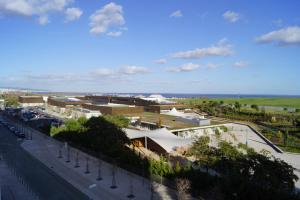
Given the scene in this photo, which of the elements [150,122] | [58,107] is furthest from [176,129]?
[58,107]

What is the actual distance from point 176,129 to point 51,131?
18192 millimetres

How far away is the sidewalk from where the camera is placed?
23984mm

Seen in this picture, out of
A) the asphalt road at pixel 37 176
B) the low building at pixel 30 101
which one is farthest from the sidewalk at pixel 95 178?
the low building at pixel 30 101

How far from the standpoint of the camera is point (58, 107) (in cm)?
9556

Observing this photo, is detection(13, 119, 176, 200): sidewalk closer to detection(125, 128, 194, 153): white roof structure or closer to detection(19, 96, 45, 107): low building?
detection(125, 128, 194, 153): white roof structure

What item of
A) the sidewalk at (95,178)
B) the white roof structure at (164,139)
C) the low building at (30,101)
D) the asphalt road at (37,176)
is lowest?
the asphalt road at (37,176)

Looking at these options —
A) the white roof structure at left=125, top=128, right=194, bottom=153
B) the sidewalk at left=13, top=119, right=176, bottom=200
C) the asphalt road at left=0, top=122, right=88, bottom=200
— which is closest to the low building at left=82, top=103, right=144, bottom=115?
the white roof structure at left=125, top=128, right=194, bottom=153

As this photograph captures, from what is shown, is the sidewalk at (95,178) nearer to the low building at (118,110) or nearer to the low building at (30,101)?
the low building at (118,110)

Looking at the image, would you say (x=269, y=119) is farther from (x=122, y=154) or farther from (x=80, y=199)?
(x=80, y=199)

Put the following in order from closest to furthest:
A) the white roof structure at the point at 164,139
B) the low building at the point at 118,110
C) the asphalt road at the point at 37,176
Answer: the asphalt road at the point at 37,176 → the white roof structure at the point at 164,139 → the low building at the point at 118,110

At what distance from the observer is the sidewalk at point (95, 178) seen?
23984 mm

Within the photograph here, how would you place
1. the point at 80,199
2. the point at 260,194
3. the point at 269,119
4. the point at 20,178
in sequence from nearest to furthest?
the point at 260,194
the point at 80,199
the point at 20,178
the point at 269,119

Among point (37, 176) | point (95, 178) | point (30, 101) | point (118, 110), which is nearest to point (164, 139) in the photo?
point (95, 178)

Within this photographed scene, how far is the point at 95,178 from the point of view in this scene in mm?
28109
